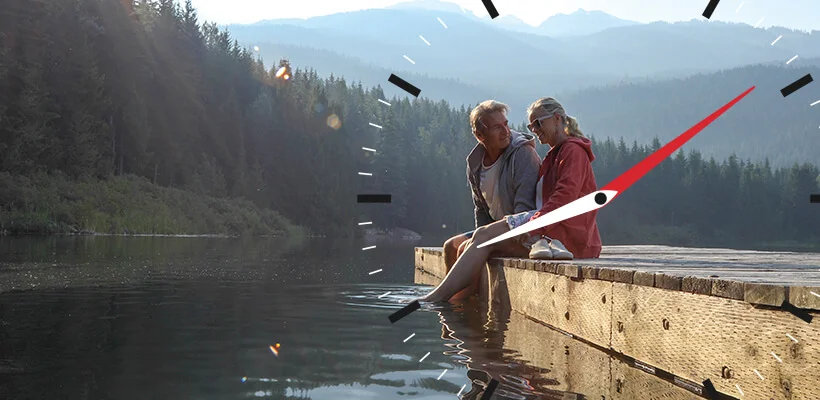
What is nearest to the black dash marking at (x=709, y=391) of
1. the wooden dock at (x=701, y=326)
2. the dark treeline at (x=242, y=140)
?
the wooden dock at (x=701, y=326)

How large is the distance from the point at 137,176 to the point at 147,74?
990 cm

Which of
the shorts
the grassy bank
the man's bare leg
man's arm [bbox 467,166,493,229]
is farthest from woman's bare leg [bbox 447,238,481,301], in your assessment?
the grassy bank

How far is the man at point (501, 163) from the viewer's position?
6.67 metres

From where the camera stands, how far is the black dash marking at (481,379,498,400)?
3095 mm

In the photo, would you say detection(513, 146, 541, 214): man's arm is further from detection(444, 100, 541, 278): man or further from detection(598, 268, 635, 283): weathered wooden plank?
detection(598, 268, 635, 283): weathered wooden plank

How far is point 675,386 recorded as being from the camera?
346cm

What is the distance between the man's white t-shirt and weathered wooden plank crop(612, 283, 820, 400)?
2.79 m

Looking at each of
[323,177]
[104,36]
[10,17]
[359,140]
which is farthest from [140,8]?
[359,140]

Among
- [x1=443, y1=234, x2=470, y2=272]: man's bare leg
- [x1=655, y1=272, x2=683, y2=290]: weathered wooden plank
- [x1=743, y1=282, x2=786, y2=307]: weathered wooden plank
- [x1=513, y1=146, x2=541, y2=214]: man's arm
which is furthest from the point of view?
[x1=443, y1=234, x2=470, y2=272]: man's bare leg

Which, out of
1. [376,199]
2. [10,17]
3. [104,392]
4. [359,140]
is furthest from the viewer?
[359,140]

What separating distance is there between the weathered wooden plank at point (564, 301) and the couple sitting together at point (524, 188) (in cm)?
27

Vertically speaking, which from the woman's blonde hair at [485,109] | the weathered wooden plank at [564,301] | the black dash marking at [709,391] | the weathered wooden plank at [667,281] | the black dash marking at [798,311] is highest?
the woman's blonde hair at [485,109]

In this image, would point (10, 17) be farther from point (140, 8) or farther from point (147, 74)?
point (140, 8)

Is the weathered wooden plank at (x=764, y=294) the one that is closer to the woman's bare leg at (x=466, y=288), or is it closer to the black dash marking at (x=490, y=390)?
the black dash marking at (x=490, y=390)
